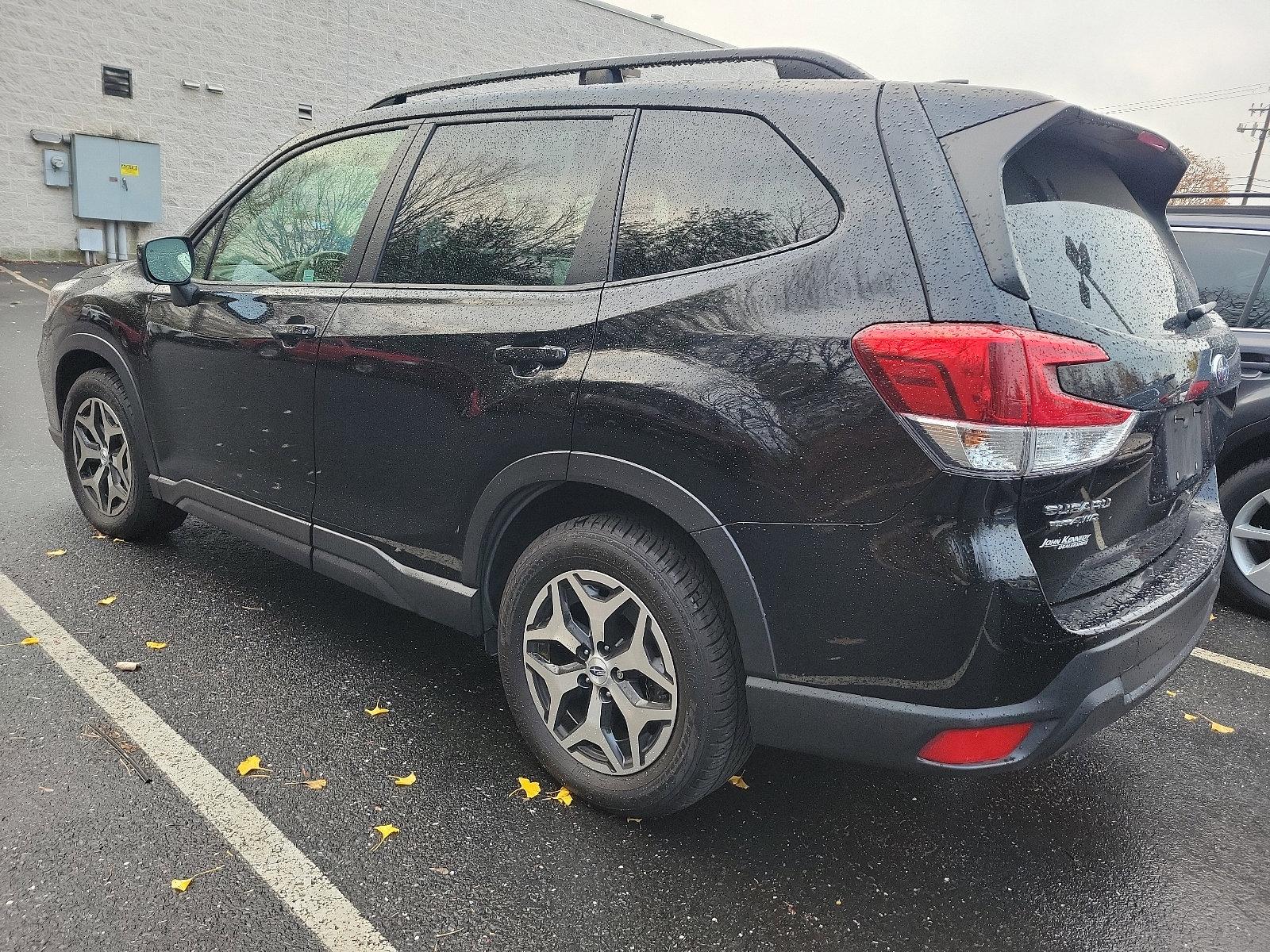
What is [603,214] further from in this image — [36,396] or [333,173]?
[36,396]

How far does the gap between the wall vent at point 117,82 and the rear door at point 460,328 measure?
63.6 feet

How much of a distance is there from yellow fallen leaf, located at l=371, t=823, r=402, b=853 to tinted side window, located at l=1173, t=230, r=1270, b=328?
416 cm

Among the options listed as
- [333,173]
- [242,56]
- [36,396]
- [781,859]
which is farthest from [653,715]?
[242,56]

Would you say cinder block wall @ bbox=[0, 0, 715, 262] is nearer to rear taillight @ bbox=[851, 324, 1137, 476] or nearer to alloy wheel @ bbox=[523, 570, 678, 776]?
alloy wheel @ bbox=[523, 570, 678, 776]

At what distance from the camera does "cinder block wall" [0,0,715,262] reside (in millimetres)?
17406

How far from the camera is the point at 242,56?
788 inches

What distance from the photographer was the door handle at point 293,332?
298 centimetres

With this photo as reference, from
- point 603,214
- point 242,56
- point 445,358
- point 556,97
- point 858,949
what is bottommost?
point 858,949

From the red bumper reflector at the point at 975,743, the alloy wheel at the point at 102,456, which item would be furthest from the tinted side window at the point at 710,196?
the alloy wheel at the point at 102,456

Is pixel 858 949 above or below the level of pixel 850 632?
below

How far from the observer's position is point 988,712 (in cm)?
188

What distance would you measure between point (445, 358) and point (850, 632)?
138 centimetres

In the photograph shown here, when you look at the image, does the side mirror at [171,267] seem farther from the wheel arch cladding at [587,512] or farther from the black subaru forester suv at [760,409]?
the wheel arch cladding at [587,512]

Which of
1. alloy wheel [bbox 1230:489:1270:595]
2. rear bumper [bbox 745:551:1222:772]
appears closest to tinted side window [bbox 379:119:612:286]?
rear bumper [bbox 745:551:1222:772]
